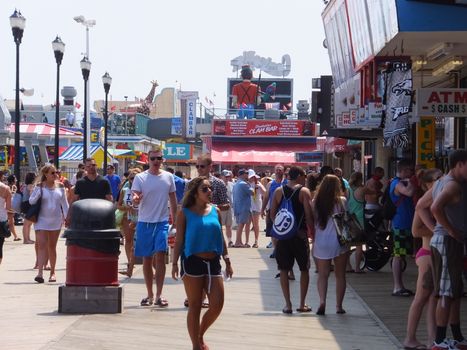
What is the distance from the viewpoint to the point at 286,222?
471 inches

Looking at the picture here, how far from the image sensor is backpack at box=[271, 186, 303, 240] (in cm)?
1197

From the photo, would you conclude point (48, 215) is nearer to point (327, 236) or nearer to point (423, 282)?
point (327, 236)

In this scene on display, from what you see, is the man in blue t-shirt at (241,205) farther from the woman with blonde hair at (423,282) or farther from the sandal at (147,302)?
the woman with blonde hair at (423,282)

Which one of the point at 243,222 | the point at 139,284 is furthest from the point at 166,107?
the point at 139,284

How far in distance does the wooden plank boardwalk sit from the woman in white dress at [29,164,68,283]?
0.46 m

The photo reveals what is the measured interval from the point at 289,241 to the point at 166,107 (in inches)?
4792

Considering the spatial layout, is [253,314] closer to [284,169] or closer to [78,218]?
[78,218]

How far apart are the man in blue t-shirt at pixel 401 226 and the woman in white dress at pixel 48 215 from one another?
4.62 meters

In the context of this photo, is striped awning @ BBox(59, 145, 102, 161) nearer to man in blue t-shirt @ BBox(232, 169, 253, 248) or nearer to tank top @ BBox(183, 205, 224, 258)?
man in blue t-shirt @ BBox(232, 169, 253, 248)

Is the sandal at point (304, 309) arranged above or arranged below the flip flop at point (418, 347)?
below

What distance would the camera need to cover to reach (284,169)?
22.0 metres

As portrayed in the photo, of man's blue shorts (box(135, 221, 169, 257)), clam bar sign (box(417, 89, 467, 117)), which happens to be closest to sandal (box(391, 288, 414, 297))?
clam bar sign (box(417, 89, 467, 117))

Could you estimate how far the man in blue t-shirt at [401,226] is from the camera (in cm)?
1380

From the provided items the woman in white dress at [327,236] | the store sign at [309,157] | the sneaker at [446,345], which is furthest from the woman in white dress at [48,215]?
the store sign at [309,157]
